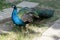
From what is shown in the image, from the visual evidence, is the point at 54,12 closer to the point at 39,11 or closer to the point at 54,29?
the point at 39,11

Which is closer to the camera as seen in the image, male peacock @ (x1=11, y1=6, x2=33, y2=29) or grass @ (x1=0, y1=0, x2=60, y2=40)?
grass @ (x1=0, y1=0, x2=60, y2=40)

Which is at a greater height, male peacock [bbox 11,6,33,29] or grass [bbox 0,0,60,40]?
male peacock [bbox 11,6,33,29]

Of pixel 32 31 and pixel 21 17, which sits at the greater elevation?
pixel 21 17

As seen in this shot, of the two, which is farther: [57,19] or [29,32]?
[57,19]

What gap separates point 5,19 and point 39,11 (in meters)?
0.84

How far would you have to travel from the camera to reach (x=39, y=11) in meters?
5.31

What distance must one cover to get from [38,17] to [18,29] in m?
0.65

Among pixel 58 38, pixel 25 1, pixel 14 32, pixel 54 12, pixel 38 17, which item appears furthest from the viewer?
pixel 25 1

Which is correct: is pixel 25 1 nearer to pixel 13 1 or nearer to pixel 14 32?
pixel 13 1

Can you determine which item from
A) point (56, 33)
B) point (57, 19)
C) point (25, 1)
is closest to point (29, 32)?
point (56, 33)

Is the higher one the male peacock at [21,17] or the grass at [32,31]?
the male peacock at [21,17]

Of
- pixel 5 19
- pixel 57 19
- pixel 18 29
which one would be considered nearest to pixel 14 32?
pixel 18 29

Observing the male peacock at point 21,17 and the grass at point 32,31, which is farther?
the male peacock at point 21,17

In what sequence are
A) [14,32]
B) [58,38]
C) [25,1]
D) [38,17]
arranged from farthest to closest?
[25,1] < [38,17] < [14,32] < [58,38]
